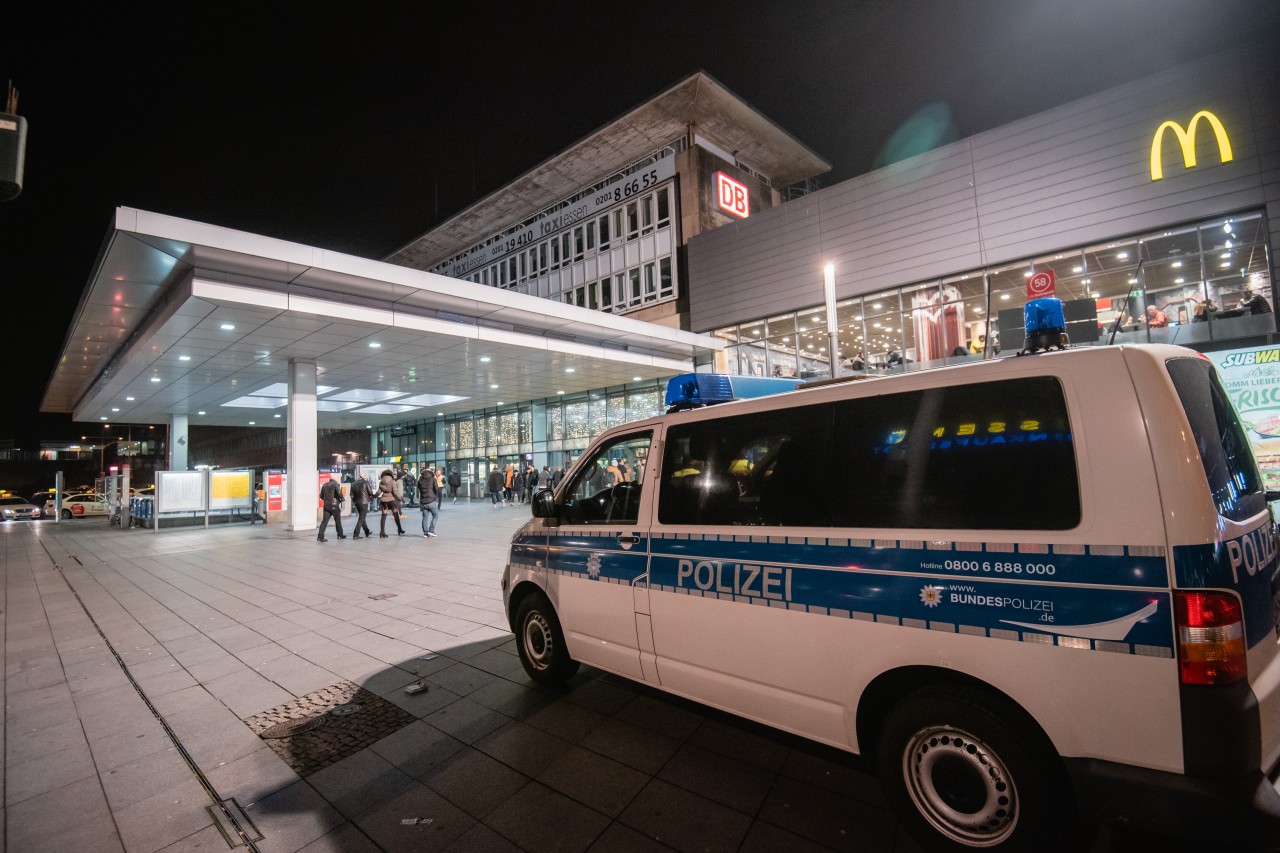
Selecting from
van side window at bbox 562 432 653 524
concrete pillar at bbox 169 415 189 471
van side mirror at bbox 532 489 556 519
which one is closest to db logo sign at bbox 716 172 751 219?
van side window at bbox 562 432 653 524

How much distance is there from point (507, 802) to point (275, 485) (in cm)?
2227

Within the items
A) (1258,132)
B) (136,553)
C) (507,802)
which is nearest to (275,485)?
(136,553)

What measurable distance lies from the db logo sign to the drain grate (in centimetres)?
2870

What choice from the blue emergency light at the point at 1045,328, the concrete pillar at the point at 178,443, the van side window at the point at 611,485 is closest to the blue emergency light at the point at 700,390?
the van side window at the point at 611,485

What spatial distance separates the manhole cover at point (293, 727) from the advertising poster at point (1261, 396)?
46.5 feet

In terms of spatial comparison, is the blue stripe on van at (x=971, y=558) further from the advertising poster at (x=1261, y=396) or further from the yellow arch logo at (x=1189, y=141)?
the yellow arch logo at (x=1189, y=141)

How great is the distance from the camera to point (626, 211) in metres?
32.3

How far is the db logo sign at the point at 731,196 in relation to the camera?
2889 centimetres

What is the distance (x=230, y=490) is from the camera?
831 inches

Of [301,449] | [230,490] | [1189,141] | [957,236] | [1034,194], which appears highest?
[1189,141]

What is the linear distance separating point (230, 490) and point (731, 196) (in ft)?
88.0

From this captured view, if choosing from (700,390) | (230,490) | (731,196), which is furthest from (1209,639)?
(731,196)

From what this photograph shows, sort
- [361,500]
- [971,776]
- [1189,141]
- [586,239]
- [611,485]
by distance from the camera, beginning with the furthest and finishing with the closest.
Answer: [586,239] → [361,500] → [1189,141] → [611,485] → [971,776]

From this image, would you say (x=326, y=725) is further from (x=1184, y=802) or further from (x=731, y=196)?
(x=731, y=196)
